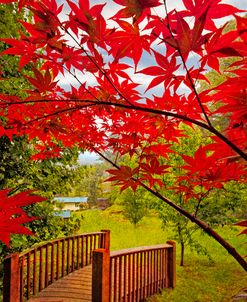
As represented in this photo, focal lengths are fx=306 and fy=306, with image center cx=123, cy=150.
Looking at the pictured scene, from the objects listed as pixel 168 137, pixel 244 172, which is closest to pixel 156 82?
pixel 244 172

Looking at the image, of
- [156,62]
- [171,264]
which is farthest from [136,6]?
[171,264]

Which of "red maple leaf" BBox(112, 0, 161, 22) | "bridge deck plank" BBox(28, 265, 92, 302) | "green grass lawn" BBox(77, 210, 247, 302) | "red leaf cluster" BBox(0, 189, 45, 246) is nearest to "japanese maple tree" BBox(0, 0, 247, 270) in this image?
"red maple leaf" BBox(112, 0, 161, 22)

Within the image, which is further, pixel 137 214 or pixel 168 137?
pixel 137 214

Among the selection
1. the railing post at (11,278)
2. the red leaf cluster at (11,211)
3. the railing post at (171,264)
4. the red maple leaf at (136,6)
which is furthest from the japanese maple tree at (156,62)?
the railing post at (171,264)

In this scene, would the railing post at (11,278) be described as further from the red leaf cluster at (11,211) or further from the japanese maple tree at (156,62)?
the red leaf cluster at (11,211)

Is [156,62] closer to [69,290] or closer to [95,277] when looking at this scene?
[95,277]

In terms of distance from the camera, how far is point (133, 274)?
4992 millimetres

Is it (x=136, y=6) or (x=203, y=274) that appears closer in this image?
(x=136, y=6)

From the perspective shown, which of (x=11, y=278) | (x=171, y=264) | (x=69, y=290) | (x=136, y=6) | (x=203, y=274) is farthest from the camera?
(x=203, y=274)

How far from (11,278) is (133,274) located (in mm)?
2033

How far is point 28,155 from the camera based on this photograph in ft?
17.6

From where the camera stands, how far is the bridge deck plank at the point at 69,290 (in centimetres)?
442

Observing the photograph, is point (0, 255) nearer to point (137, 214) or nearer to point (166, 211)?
point (166, 211)

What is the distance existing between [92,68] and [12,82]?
13.3 feet
